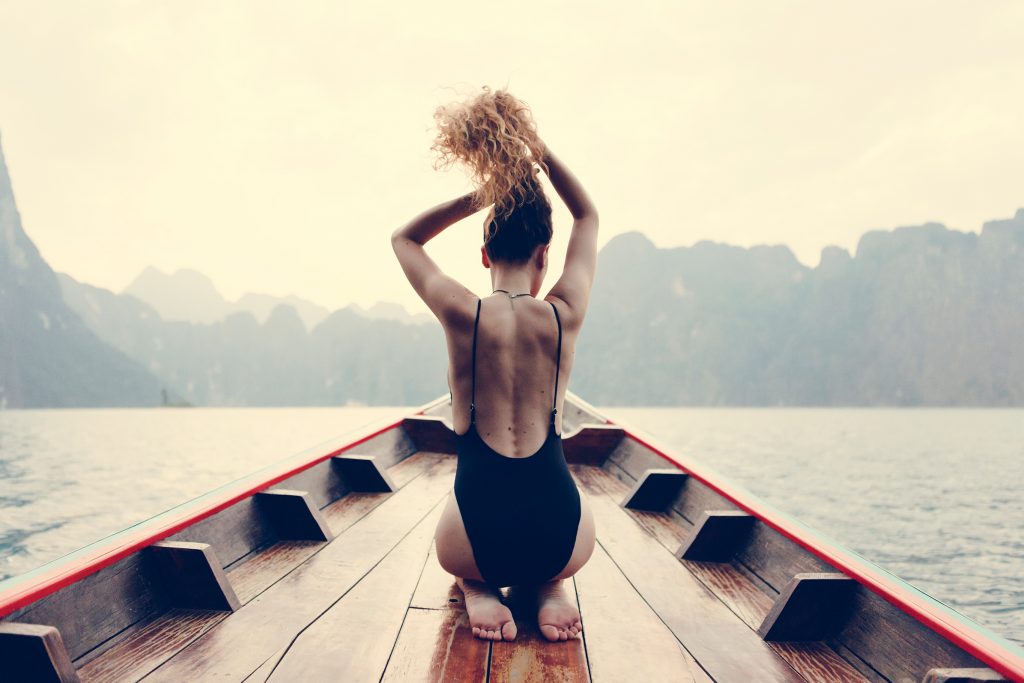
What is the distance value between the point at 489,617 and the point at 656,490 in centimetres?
193

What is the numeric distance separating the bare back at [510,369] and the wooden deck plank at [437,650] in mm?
599

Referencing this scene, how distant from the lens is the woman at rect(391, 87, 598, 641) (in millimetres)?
1911

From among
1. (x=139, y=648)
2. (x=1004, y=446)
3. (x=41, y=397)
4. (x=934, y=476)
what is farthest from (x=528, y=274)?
(x=41, y=397)

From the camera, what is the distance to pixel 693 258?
155m

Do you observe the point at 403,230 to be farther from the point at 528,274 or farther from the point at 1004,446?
the point at 1004,446

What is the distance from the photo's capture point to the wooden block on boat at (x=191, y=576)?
208cm

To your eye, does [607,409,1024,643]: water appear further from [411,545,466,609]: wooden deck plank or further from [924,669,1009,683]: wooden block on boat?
[924,669,1009,683]: wooden block on boat

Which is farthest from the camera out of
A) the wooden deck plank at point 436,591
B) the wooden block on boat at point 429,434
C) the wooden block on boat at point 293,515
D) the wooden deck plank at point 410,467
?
the wooden block on boat at point 429,434

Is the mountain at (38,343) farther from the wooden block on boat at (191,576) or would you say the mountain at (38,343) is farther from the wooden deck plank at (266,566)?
the wooden block on boat at (191,576)

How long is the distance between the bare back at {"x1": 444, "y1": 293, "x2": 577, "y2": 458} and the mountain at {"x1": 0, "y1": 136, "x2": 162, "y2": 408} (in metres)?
131

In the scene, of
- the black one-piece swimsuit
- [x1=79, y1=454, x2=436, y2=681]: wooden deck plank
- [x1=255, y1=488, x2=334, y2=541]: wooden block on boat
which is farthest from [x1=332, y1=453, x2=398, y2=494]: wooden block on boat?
the black one-piece swimsuit

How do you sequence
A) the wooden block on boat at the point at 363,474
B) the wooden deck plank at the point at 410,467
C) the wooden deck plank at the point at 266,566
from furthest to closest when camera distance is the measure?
the wooden deck plank at the point at 410,467, the wooden block on boat at the point at 363,474, the wooden deck plank at the point at 266,566

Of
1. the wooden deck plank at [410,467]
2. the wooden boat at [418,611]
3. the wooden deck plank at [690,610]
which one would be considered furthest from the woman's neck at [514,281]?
the wooden deck plank at [410,467]

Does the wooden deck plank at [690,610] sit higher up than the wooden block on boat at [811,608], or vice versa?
the wooden block on boat at [811,608]
